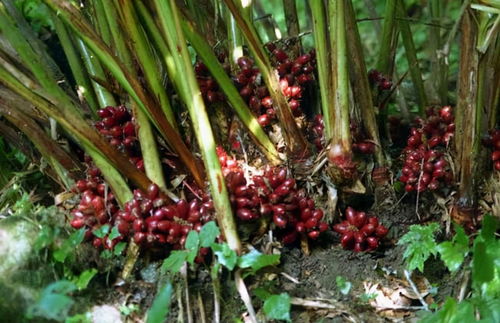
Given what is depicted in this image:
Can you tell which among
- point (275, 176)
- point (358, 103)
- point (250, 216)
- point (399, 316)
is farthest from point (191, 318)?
point (358, 103)

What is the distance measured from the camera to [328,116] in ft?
6.54

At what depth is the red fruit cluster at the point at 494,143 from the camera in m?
1.97

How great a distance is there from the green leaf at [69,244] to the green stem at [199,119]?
1.47ft

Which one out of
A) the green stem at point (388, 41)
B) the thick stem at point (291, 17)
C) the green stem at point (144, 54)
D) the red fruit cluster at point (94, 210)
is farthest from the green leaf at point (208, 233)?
the green stem at point (388, 41)

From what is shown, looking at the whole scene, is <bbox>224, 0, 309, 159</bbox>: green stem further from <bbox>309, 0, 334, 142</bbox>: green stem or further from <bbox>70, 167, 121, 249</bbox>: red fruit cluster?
<bbox>70, 167, 121, 249</bbox>: red fruit cluster

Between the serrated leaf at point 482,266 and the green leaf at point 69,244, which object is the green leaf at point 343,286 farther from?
the green leaf at point 69,244

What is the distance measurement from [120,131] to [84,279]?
0.53 metres

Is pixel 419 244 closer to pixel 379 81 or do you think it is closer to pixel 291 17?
pixel 379 81

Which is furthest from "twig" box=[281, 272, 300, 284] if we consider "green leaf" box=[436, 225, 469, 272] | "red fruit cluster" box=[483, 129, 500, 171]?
"red fruit cluster" box=[483, 129, 500, 171]

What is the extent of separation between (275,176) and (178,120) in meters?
0.45

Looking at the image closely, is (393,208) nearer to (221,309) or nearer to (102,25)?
(221,309)

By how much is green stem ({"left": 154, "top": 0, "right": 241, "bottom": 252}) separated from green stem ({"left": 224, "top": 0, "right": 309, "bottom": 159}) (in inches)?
10.1

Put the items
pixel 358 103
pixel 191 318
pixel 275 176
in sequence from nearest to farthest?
pixel 191 318
pixel 275 176
pixel 358 103

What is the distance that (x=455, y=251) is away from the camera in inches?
70.7
